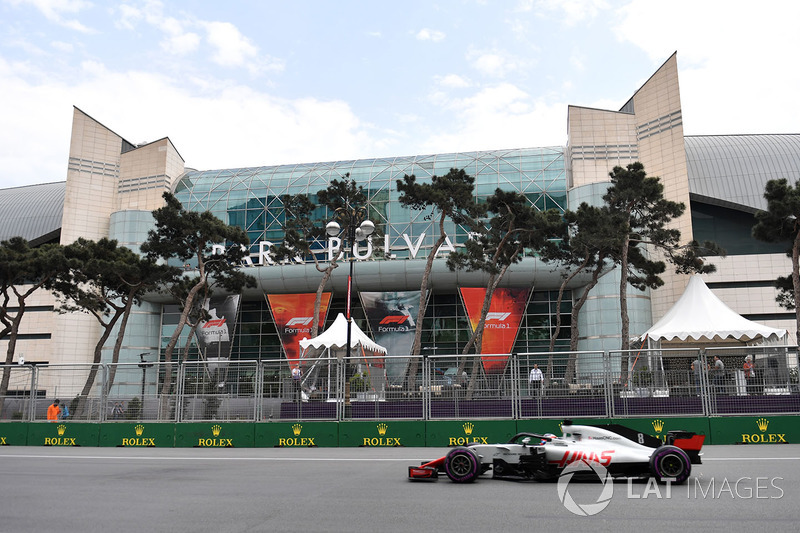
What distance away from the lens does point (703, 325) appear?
28.7 meters

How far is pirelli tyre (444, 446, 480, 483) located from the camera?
9.94 meters

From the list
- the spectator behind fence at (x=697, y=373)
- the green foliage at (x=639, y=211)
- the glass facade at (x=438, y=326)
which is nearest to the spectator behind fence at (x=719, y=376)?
the spectator behind fence at (x=697, y=373)

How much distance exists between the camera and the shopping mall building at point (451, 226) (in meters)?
43.3

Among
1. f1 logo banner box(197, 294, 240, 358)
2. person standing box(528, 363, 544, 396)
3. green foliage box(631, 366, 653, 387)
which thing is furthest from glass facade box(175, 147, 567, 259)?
green foliage box(631, 366, 653, 387)

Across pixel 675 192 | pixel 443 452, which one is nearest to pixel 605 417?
pixel 443 452

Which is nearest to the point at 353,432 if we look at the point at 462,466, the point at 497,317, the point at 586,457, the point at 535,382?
the point at 535,382

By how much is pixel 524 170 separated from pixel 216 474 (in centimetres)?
3970

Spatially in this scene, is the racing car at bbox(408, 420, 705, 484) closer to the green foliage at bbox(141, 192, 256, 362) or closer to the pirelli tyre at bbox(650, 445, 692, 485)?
the pirelli tyre at bbox(650, 445, 692, 485)

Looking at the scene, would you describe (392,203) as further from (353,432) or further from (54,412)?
(353,432)

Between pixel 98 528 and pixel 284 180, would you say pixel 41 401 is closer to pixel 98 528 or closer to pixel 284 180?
pixel 98 528

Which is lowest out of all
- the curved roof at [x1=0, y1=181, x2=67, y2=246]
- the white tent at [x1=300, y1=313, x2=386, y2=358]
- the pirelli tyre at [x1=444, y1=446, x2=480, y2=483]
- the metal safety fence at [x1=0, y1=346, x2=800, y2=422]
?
the pirelli tyre at [x1=444, y1=446, x2=480, y2=483]

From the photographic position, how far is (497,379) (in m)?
17.2

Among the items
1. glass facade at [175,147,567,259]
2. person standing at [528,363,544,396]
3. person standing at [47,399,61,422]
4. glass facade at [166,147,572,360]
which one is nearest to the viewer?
person standing at [528,363,544,396]

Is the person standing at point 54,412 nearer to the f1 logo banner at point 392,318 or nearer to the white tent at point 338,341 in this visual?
the white tent at point 338,341
